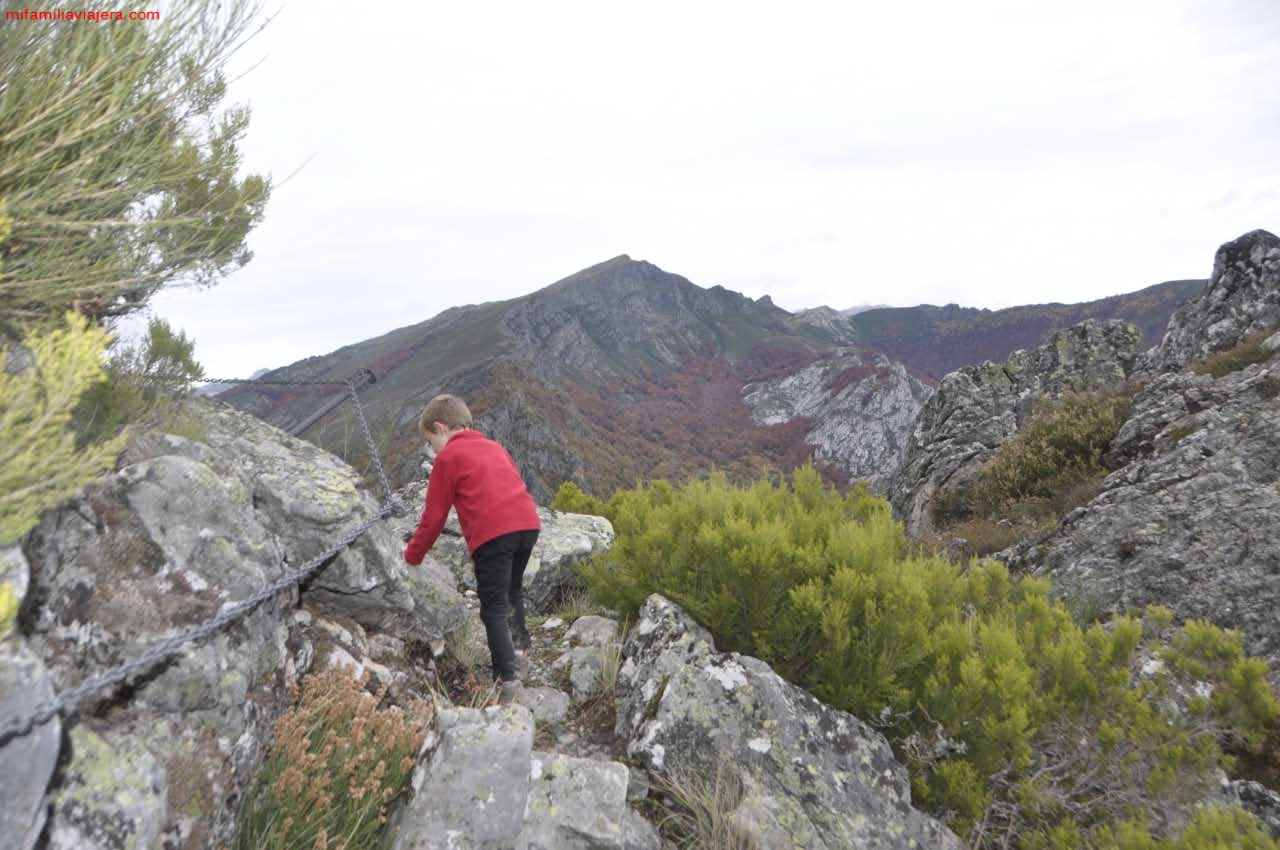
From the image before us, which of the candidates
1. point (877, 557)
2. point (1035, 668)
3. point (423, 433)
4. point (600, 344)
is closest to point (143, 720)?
point (423, 433)

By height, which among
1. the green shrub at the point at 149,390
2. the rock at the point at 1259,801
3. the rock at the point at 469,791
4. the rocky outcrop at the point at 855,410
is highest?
the green shrub at the point at 149,390

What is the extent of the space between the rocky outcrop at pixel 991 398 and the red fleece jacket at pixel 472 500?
10.4m

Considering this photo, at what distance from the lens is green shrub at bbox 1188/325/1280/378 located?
8.74 metres

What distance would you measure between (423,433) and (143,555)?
6.82 ft

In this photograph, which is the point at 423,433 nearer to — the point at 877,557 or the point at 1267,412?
the point at 877,557

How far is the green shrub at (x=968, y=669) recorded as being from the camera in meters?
3.04

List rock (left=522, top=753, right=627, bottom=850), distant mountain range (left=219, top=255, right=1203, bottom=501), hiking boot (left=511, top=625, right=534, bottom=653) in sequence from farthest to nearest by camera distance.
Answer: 1. distant mountain range (left=219, top=255, right=1203, bottom=501)
2. hiking boot (left=511, top=625, right=534, bottom=653)
3. rock (left=522, top=753, right=627, bottom=850)

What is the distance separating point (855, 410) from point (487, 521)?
12713 centimetres

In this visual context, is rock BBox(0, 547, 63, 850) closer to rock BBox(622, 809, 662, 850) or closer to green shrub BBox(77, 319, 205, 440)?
rock BBox(622, 809, 662, 850)

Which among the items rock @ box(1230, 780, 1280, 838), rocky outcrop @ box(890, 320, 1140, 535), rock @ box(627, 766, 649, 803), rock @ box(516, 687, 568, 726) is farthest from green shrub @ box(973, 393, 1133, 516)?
rock @ box(627, 766, 649, 803)

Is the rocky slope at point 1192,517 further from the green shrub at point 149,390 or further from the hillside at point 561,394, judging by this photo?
the hillside at point 561,394

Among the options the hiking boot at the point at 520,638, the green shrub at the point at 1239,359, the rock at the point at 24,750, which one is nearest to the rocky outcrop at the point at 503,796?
the rock at the point at 24,750

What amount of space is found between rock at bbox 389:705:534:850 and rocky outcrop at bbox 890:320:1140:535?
37.2 feet

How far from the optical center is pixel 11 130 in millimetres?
3301
